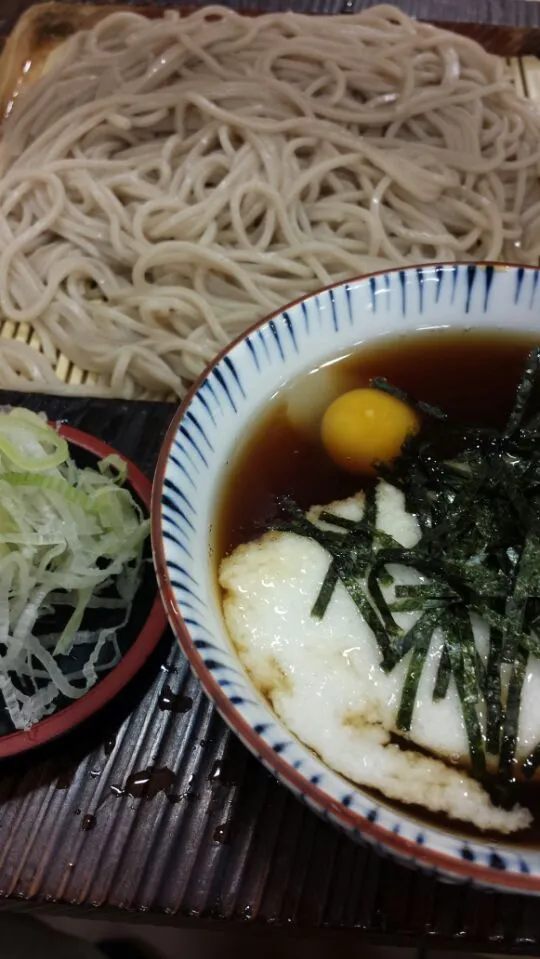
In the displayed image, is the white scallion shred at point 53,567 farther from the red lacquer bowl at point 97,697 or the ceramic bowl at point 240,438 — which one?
the ceramic bowl at point 240,438

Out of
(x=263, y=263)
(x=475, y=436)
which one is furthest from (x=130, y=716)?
(x=263, y=263)

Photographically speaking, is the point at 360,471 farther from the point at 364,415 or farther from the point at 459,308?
the point at 459,308

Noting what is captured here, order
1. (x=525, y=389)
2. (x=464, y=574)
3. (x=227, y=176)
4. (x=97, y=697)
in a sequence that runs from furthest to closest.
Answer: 1. (x=227, y=176)
2. (x=525, y=389)
3. (x=97, y=697)
4. (x=464, y=574)

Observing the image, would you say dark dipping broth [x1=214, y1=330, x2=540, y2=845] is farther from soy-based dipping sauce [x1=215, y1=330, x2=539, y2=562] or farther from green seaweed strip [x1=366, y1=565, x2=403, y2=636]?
green seaweed strip [x1=366, y1=565, x2=403, y2=636]

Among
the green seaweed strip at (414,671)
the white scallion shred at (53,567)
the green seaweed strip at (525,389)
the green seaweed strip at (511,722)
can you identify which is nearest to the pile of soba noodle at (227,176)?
the white scallion shred at (53,567)

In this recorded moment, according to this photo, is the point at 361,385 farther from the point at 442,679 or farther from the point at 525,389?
the point at 442,679

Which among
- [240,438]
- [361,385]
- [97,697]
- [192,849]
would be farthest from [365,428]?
[192,849]

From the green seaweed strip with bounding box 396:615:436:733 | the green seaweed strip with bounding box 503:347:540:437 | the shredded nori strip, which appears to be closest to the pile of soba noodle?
the green seaweed strip with bounding box 503:347:540:437
